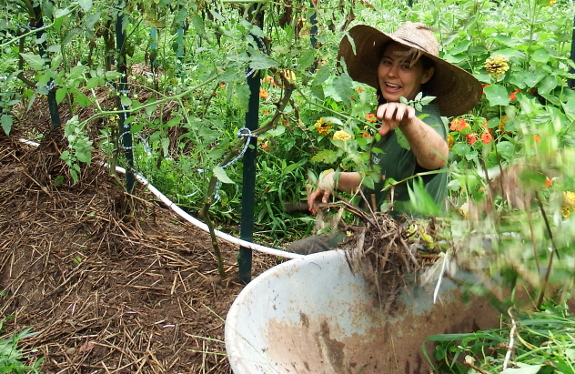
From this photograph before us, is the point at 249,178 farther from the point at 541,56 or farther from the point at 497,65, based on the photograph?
the point at 541,56

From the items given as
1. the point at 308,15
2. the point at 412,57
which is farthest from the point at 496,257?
the point at 412,57

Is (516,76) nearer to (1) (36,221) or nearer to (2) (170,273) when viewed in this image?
(2) (170,273)

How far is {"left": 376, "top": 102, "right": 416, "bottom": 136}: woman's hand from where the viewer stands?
64.9 inches

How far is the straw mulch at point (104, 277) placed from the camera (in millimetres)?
2094

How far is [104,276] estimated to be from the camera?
237 centimetres

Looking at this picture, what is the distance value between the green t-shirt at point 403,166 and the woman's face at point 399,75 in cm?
11

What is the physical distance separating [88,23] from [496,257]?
5.08ft

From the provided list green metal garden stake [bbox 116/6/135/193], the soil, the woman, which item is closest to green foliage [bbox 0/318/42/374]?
the soil

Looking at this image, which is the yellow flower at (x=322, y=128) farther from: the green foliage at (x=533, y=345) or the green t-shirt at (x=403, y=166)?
the green foliage at (x=533, y=345)

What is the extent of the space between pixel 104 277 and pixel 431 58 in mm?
1598

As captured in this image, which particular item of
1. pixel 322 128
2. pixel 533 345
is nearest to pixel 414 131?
pixel 533 345

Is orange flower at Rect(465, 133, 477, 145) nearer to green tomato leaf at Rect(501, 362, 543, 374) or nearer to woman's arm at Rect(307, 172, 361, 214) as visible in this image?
woman's arm at Rect(307, 172, 361, 214)

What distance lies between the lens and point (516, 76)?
126 inches

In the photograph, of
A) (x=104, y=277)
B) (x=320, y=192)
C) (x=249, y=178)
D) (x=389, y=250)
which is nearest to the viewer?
(x=389, y=250)
